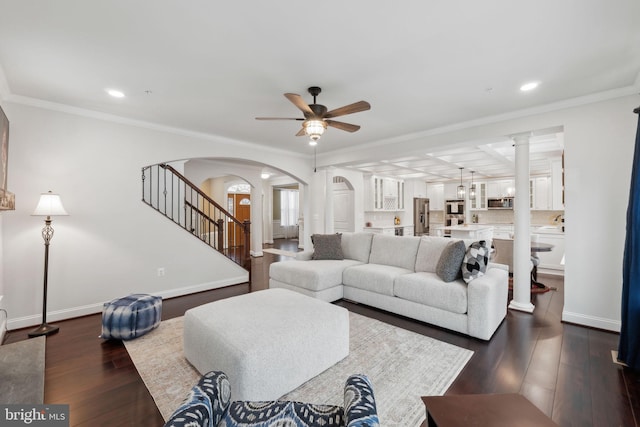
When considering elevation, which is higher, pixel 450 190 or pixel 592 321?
pixel 450 190

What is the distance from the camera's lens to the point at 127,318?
111 inches

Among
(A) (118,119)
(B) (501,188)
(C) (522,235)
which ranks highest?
(A) (118,119)

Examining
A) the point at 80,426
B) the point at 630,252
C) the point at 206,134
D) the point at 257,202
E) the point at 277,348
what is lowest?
the point at 80,426

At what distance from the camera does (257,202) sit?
27.0ft

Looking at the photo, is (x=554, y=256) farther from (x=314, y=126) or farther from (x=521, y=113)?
(x=314, y=126)

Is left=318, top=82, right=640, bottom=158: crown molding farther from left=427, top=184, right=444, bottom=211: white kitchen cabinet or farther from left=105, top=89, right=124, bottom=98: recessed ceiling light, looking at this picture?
left=427, top=184, right=444, bottom=211: white kitchen cabinet

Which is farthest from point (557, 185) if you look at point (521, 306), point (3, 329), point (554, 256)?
point (3, 329)

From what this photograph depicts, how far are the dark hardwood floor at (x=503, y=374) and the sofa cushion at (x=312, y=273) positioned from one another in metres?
0.87

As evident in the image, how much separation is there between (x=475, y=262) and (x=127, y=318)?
3.69m

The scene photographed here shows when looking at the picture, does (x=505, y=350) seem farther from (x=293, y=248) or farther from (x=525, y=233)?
(x=293, y=248)

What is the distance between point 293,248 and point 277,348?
25.5 ft

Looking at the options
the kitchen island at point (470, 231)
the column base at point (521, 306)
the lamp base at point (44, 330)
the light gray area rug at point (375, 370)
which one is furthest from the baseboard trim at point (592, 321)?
the lamp base at point (44, 330)

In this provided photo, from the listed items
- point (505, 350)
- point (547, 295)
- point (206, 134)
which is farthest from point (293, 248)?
point (505, 350)

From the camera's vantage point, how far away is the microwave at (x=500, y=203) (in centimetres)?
836
